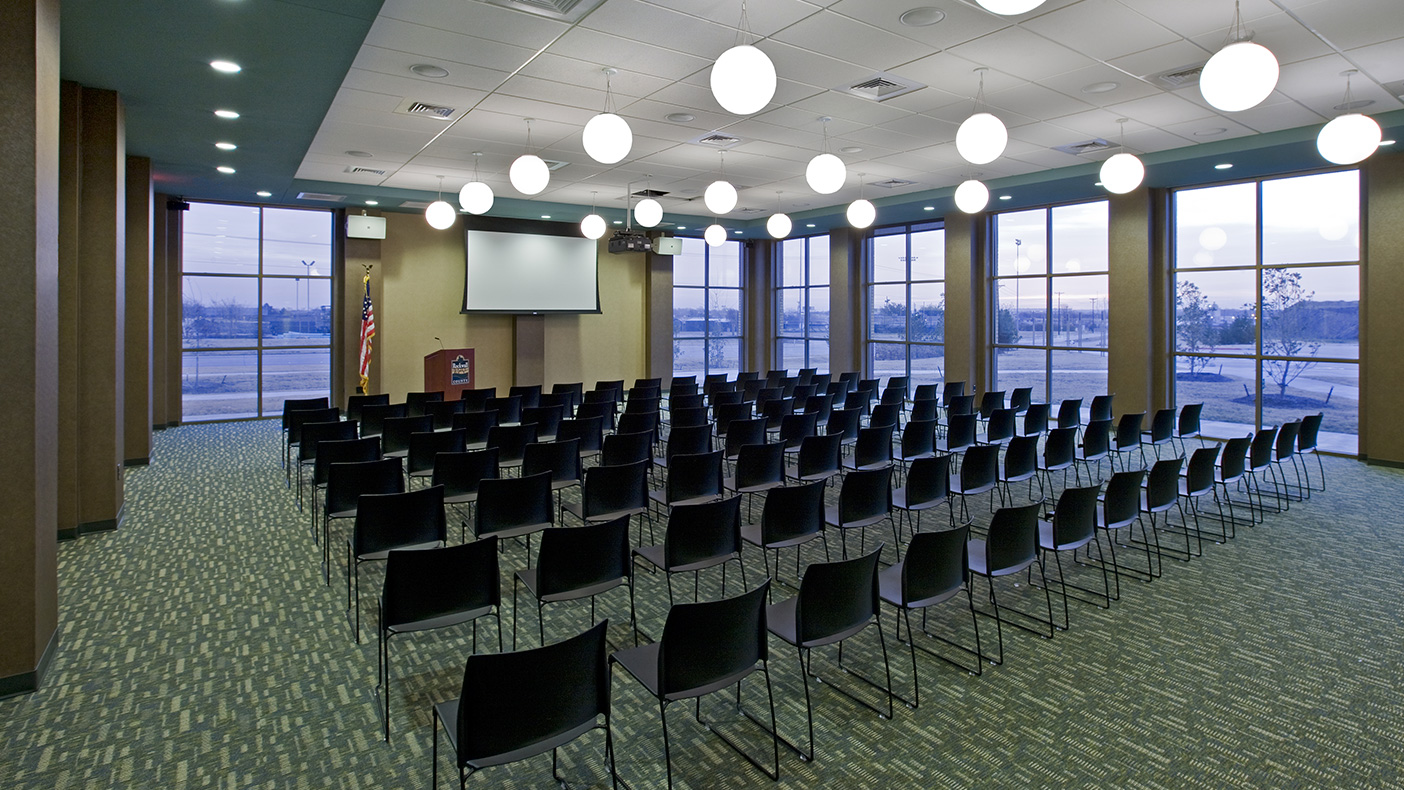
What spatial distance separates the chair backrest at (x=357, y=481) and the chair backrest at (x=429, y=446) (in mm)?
1080

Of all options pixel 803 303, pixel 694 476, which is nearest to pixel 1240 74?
pixel 694 476

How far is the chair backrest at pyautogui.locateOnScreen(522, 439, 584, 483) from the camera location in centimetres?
584

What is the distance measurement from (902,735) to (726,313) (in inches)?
615

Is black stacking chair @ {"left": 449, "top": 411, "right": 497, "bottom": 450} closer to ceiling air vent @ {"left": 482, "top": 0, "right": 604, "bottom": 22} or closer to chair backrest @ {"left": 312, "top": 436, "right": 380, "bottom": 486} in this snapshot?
chair backrest @ {"left": 312, "top": 436, "right": 380, "bottom": 486}

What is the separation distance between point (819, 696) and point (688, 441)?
3423 millimetres

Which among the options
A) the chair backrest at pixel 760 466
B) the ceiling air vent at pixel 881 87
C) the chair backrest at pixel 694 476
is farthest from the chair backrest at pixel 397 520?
the ceiling air vent at pixel 881 87

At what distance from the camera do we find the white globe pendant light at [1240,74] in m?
4.41

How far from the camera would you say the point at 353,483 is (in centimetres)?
514

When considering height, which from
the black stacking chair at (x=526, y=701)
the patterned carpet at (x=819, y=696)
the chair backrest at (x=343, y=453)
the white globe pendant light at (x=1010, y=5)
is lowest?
the patterned carpet at (x=819, y=696)

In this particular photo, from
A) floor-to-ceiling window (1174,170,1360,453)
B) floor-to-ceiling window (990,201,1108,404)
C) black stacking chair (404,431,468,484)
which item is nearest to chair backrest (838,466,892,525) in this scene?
black stacking chair (404,431,468,484)

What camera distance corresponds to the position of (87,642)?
4.16 metres

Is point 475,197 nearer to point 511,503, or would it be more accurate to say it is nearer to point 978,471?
point 511,503

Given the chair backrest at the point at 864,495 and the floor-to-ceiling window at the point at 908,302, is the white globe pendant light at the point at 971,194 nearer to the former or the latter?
the chair backrest at the point at 864,495

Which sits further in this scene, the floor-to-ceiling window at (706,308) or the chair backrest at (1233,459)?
the floor-to-ceiling window at (706,308)
